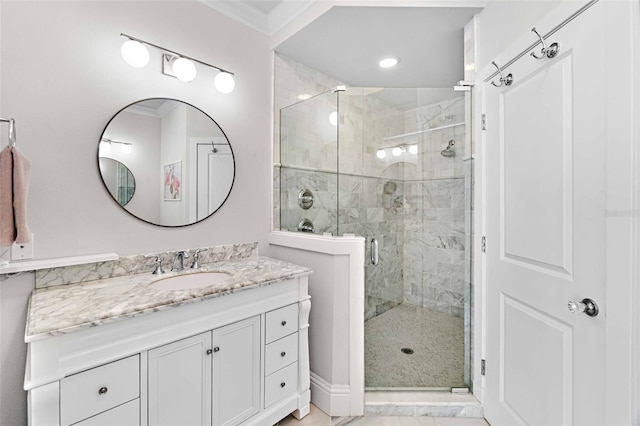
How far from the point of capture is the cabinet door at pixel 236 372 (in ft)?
4.47

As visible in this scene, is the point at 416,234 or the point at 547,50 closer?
the point at 547,50

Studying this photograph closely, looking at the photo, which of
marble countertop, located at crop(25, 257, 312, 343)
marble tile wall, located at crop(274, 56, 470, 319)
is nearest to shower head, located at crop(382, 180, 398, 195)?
marble tile wall, located at crop(274, 56, 470, 319)

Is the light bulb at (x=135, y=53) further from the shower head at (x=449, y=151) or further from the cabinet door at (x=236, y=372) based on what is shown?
the shower head at (x=449, y=151)

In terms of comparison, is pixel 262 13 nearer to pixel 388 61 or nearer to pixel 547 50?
pixel 388 61

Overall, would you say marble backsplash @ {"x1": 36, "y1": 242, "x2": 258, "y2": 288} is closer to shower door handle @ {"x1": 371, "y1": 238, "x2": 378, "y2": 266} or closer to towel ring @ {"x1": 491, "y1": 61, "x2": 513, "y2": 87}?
shower door handle @ {"x1": 371, "y1": 238, "x2": 378, "y2": 266}

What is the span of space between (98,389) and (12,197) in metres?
0.85

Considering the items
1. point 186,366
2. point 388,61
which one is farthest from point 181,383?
point 388,61

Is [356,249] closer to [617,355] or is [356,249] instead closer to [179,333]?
[179,333]

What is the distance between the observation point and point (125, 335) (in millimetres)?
1093

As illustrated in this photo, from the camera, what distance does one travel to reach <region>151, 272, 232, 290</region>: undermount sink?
5.19ft

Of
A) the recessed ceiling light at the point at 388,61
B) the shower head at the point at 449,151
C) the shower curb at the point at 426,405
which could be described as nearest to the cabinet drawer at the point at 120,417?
the shower curb at the point at 426,405

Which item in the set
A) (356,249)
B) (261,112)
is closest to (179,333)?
(356,249)

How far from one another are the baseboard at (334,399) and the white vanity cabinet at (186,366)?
121 millimetres

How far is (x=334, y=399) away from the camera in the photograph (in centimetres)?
177
